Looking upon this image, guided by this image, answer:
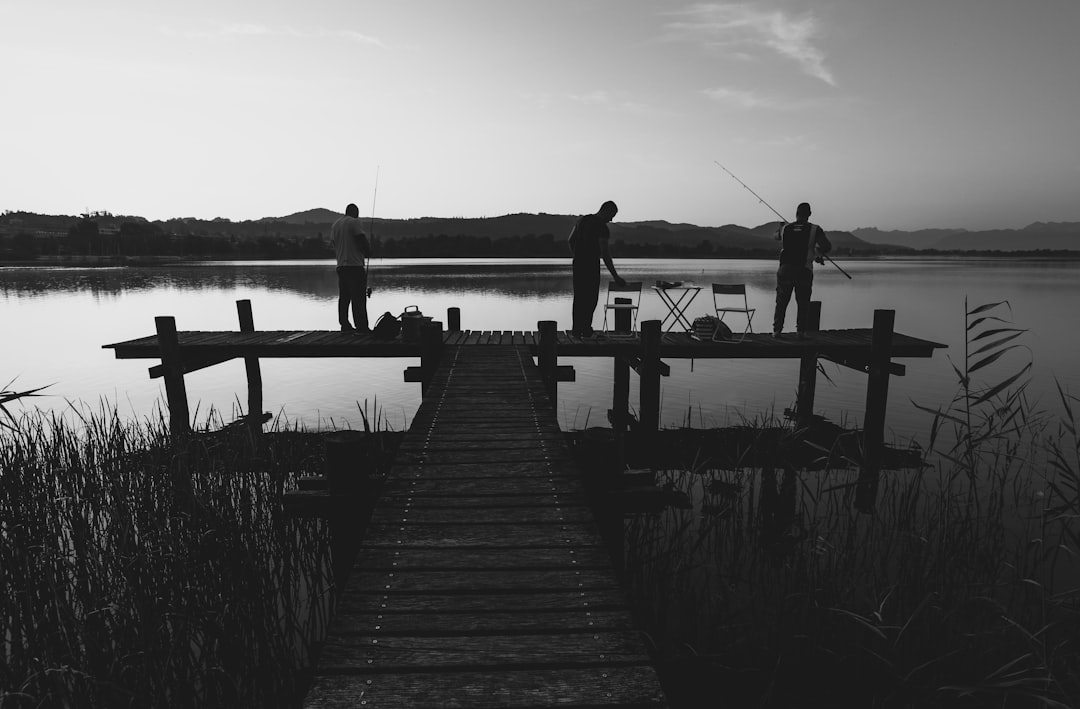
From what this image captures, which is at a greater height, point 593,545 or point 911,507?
point 593,545

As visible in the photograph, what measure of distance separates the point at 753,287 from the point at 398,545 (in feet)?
138

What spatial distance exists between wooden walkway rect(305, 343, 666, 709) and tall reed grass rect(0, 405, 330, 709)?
1035 mm

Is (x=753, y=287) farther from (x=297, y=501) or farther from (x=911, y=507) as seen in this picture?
(x=297, y=501)

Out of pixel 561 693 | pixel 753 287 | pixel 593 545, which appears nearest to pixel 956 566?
pixel 593 545

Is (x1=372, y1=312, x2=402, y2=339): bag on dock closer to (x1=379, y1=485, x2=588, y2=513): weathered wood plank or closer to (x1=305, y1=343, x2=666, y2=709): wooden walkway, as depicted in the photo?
(x1=305, y1=343, x2=666, y2=709): wooden walkway

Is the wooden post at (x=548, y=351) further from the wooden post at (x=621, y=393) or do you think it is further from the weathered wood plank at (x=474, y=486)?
the weathered wood plank at (x=474, y=486)

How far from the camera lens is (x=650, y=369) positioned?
8.71m

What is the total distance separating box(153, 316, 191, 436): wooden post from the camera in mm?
9211

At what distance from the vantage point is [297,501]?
4.38 metres

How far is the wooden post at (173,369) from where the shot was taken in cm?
921

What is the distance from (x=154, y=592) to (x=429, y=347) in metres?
4.45

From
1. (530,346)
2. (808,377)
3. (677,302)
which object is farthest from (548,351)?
(808,377)

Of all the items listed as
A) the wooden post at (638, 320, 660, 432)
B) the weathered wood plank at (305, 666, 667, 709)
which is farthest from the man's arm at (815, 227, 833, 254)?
the weathered wood plank at (305, 666, 667, 709)

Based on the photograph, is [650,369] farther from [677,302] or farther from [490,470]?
[490,470]
